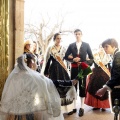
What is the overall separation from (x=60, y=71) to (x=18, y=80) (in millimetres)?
1044

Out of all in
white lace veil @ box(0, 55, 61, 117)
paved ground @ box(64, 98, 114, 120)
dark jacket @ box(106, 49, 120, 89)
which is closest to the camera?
white lace veil @ box(0, 55, 61, 117)

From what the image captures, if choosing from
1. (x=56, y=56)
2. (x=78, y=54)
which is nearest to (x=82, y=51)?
(x=78, y=54)

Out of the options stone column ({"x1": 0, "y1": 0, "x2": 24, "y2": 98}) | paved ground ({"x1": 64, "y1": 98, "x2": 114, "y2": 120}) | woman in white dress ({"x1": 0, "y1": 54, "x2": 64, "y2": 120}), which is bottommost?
paved ground ({"x1": 64, "y1": 98, "x2": 114, "y2": 120})

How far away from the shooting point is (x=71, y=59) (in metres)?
2.62

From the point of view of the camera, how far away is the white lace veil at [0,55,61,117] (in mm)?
1456

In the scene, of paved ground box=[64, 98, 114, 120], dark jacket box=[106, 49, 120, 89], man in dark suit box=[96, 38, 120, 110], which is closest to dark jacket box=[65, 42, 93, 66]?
paved ground box=[64, 98, 114, 120]

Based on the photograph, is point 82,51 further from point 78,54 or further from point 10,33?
point 10,33

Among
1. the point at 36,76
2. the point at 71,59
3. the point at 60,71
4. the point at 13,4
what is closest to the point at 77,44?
the point at 71,59

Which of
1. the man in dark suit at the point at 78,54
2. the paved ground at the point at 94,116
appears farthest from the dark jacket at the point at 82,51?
the paved ground at the point at 94,116

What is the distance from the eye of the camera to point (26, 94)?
1.47m

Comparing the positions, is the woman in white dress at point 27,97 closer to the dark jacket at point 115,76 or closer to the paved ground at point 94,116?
the dark jacket at point 115,76

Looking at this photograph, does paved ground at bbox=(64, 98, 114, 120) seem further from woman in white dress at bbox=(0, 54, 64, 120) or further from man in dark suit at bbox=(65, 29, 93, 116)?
woman in white dress at bbox=(0, 54, 64, 120)

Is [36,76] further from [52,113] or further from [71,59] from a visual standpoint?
[71,59]

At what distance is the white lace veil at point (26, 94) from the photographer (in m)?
1.46
